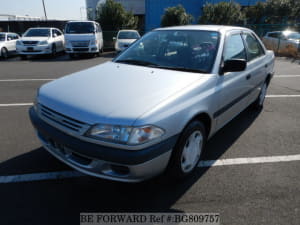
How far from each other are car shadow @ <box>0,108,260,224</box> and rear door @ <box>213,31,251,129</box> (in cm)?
79

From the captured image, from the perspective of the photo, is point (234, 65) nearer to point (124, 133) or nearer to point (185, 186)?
point (185, 186)

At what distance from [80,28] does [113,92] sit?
1231 centimetres

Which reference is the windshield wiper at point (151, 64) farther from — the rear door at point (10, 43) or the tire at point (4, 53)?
the rear door at point (10, 43)

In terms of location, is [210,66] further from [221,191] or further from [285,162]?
[285,162]

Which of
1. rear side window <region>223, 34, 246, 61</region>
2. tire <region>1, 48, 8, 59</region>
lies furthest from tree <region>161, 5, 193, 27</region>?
rear side window <region>223, 34, 246, 61</region>

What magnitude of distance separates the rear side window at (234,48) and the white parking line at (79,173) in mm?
1358


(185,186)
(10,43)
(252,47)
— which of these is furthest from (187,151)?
(10,43)

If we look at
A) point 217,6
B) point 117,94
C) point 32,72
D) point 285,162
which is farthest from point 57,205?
point 217,6

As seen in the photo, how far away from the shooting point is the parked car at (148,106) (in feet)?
6.73

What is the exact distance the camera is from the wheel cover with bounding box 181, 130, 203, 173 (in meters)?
2.58

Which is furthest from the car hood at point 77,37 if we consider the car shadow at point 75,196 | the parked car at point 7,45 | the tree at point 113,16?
the car shadow at point 75,196

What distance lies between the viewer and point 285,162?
317 cm

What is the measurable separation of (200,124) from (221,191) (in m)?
0.76

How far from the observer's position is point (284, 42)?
15.0m
